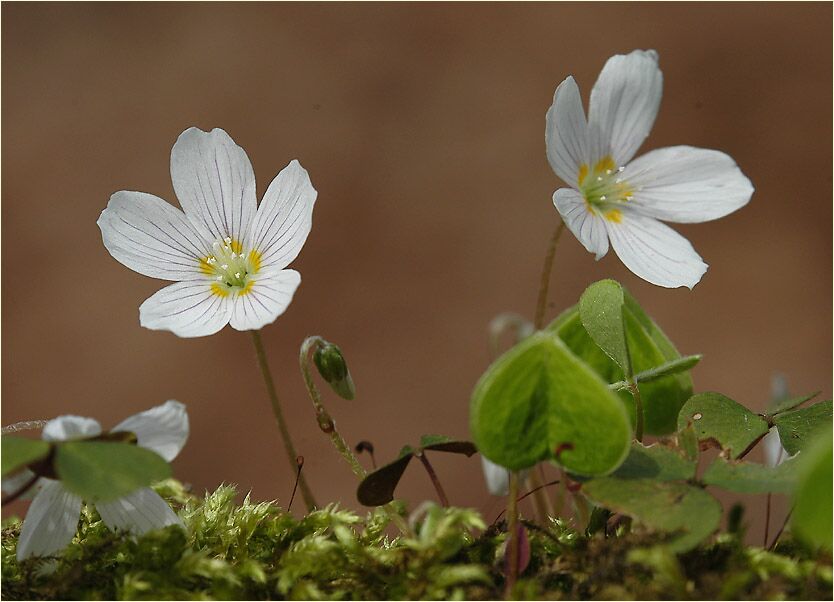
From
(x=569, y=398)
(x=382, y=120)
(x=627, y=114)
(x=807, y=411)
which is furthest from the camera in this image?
(x=382, y=120)

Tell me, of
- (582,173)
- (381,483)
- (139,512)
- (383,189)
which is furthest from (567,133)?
(383,189)

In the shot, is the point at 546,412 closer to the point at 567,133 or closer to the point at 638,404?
the point at 638,404

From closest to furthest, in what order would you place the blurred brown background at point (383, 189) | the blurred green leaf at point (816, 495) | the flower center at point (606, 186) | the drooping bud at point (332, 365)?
the blurred green leaf at point (816, 495) < the drooping bud at point (332, 365) < the flower center at point (606, 186) < the blurred brown background at point (383, 189)

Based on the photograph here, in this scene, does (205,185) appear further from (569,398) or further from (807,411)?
(807,411)

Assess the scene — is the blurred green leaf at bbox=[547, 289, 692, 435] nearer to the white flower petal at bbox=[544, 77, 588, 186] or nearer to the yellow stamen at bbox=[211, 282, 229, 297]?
the white flower petal at bbox=[544, 77, 588, 186]

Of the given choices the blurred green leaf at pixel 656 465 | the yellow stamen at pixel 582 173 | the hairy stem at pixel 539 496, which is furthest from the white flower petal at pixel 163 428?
the yellow stamen at pixel 582 173

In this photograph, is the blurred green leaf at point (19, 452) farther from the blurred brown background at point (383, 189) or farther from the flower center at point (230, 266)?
the blurred brown background at point (383, 189)

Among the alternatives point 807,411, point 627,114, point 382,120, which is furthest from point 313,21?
point 807,411
